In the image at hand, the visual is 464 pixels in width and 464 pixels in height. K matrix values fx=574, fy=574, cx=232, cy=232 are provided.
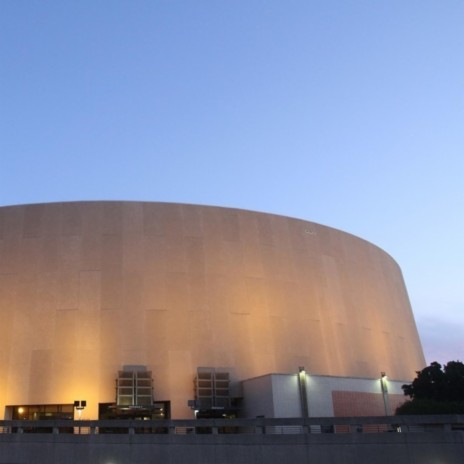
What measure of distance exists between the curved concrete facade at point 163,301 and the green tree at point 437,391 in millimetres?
7432

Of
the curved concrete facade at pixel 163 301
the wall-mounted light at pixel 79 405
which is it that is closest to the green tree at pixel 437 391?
the curved concrete facade at pixel 163 301

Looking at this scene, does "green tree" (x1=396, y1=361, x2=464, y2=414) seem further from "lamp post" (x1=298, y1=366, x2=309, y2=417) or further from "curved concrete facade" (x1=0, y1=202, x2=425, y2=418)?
"curved concrete facade" (x1=0, y1=202, x2=425, y2=418)

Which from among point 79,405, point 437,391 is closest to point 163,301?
point 79,405

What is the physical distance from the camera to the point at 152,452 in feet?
67.3

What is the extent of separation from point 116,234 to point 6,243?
670 cm

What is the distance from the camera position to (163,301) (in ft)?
112

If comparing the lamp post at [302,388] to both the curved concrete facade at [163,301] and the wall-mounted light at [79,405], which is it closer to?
the curved concrete facade at [163,301]

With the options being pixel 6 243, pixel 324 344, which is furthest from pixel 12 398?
pixel 324 344

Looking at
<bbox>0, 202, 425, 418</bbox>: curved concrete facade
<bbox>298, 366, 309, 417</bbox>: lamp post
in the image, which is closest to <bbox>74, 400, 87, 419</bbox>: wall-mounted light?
<bbox>0, 202, 425, 418</bbox>: curved concrete facade

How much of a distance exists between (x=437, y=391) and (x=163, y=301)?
15837 mm

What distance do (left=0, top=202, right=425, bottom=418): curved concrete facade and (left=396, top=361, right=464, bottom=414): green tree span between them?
7432 millimetres

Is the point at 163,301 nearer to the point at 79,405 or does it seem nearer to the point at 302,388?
the point at 79,405

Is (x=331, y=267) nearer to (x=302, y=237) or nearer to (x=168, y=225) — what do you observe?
(x=302, y=237)

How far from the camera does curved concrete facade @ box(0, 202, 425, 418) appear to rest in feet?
106
